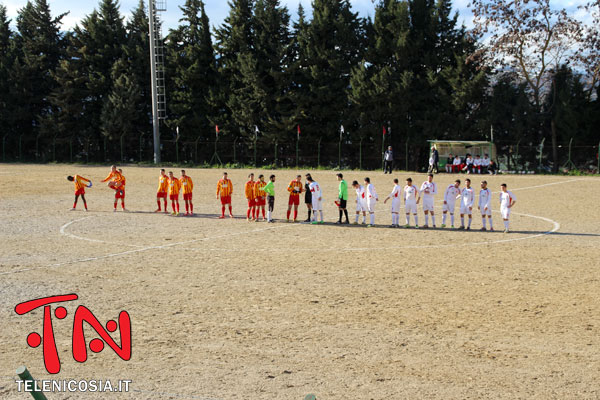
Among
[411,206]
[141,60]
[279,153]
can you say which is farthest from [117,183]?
[141,60]

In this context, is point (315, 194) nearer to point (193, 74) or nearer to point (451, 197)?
point (451, 197)

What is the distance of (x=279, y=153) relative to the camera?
5128 centimetres

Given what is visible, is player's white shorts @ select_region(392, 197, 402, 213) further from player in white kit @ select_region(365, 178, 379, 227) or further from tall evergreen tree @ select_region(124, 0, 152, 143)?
tall evergreen tree @ select_region(124, 0, 152, 143)

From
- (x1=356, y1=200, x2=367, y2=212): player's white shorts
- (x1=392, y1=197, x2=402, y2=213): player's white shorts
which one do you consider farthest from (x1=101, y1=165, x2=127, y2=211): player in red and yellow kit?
(x1=392, y1=197, x2=402, y2=213): player's white shorts

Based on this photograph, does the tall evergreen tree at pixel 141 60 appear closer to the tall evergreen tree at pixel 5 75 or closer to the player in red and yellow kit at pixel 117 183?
the tall evergreen tree at pixel 5 75

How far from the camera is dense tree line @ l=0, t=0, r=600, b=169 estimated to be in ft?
151

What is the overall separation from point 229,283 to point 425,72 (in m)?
40.1

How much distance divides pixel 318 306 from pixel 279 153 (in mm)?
41597

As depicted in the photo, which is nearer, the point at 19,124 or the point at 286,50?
the point at 286,50

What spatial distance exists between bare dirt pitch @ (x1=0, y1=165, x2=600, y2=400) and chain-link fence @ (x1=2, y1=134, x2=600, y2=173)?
26247 mm

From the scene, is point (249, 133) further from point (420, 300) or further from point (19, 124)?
point (420, 300)

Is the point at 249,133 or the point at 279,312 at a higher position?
the point at 249,133

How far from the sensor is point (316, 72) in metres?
49.0

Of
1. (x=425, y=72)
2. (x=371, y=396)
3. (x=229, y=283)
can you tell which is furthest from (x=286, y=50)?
(x=371, y=396)
